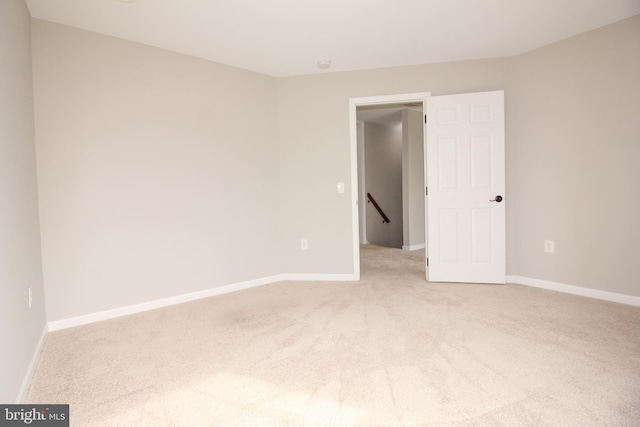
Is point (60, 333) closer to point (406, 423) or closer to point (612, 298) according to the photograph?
point (406, 423)

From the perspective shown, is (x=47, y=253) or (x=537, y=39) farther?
(x=537, y=39)

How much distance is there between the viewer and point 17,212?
6.76ft

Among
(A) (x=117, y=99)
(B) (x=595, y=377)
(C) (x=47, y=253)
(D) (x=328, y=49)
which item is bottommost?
(B) (x=595, y=377)

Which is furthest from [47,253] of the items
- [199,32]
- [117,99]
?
[199,32]

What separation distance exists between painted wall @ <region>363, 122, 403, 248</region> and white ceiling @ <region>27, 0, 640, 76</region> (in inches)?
142

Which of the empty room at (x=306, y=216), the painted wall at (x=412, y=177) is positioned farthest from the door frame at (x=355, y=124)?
the painted wall at (x=412, y=177)

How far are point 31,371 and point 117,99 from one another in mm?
2181

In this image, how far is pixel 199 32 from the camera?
3.14m

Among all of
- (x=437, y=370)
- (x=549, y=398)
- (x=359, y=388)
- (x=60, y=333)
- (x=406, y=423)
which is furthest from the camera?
(x=60, y=333)

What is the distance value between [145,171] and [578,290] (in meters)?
4.24

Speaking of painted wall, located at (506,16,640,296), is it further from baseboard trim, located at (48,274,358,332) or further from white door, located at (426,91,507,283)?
baseboard trim, located at (48,274,358,332)

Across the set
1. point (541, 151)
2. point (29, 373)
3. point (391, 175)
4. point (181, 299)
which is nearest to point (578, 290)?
point (541, 151)

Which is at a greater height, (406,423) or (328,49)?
(328,49)

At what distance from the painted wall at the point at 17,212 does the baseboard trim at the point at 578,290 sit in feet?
13.9
